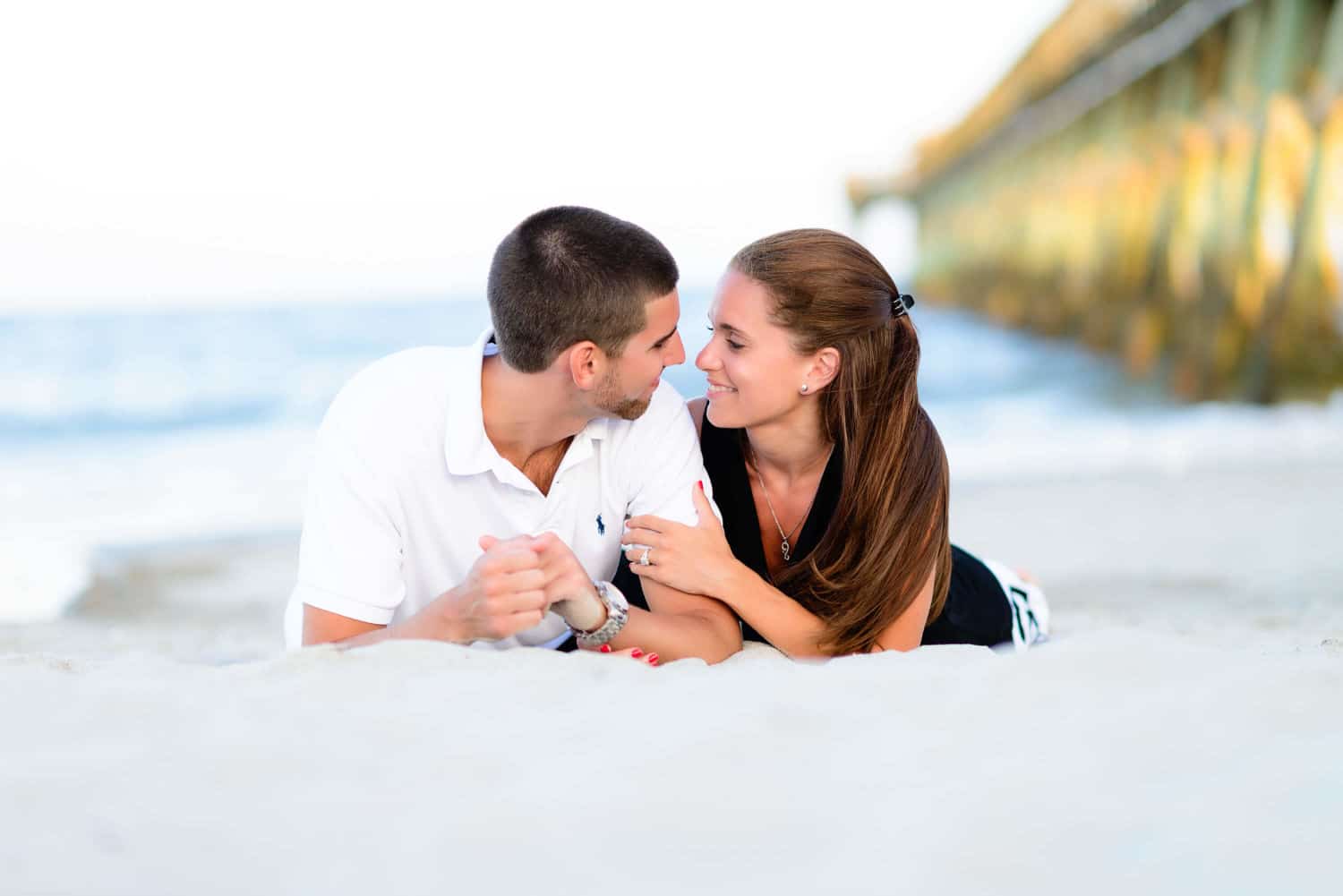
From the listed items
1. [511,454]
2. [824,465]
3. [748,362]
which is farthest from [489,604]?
[824,465]

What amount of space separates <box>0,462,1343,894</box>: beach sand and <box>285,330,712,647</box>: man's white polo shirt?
524mm

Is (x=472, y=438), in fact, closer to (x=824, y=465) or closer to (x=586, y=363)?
(x=586, y=363)

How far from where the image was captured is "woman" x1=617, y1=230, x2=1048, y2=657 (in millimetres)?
3369

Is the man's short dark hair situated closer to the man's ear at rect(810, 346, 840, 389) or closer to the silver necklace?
the man's ear at rect(810, 346, 840, 389)

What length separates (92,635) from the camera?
4.89 m

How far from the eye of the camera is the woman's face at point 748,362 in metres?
3.51

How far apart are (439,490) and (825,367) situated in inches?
43.9

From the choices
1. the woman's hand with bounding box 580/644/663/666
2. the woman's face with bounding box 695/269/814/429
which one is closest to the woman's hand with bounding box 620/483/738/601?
the woman's hand with bounding box 580/644/663/666

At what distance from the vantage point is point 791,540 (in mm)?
3768

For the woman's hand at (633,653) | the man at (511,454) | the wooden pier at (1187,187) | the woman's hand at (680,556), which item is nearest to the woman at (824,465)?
the woman's hand at (680,556)

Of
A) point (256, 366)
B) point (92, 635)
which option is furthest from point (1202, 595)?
point (256, 366)

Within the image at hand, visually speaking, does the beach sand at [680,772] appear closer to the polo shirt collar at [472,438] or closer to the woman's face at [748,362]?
the polo shirt collar at [472,438]

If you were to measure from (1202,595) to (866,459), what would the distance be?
2554mm

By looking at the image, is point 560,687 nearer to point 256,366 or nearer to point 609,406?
point 609,406
